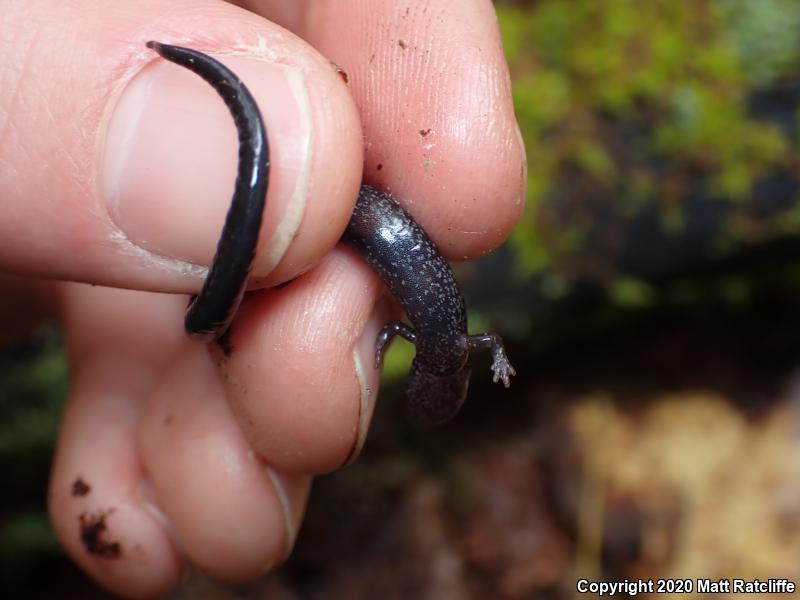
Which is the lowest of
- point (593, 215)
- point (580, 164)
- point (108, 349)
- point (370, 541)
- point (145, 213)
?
point (370, 541)

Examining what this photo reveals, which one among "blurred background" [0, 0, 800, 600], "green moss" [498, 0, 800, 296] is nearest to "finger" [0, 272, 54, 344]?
"blurred background" [0, 0, 800, 600]

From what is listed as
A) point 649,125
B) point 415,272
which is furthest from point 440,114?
point 649,125

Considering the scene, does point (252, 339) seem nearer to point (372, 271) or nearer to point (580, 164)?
point (372, 271)

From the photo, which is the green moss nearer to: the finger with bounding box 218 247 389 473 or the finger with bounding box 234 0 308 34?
the finger with bounding box 234 0 308 34

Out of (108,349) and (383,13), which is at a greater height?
(383,13)

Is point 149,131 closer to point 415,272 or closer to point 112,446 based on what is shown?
point 415,272

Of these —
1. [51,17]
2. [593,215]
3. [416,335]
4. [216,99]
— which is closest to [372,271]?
[416,335]
